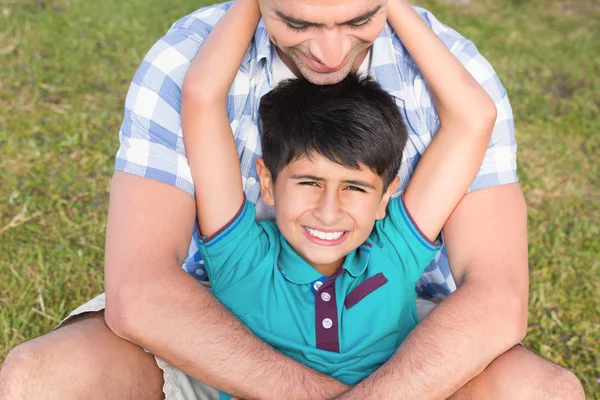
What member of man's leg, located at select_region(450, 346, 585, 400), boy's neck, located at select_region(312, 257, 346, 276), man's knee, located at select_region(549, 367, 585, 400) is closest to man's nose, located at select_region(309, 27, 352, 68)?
boy's neck, located at select_region(312, 257, 346, 276)

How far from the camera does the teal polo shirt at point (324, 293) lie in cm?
277

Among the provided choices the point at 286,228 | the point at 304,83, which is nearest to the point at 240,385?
the point at 286,228

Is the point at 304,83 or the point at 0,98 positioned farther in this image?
the point at 0,98

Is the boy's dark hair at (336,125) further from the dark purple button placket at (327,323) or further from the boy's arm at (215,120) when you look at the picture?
the dark purple button placket at (327,323)

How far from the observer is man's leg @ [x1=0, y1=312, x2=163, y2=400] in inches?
95.1

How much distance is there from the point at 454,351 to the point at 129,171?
1.33m

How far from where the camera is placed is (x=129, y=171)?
2.89 metres

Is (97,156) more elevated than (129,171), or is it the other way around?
(129,171)

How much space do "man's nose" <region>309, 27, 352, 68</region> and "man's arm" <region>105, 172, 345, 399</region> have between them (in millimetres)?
807

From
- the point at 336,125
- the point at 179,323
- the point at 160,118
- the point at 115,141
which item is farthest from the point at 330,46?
the point at 115,141

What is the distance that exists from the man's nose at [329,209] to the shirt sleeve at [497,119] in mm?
582

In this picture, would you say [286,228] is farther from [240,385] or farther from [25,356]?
[25,356]

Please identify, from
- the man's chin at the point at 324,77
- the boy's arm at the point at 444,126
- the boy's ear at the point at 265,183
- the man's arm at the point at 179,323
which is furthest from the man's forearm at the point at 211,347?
the man's chin at the point at 324,77

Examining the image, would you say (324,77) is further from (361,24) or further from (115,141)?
(115,141)
